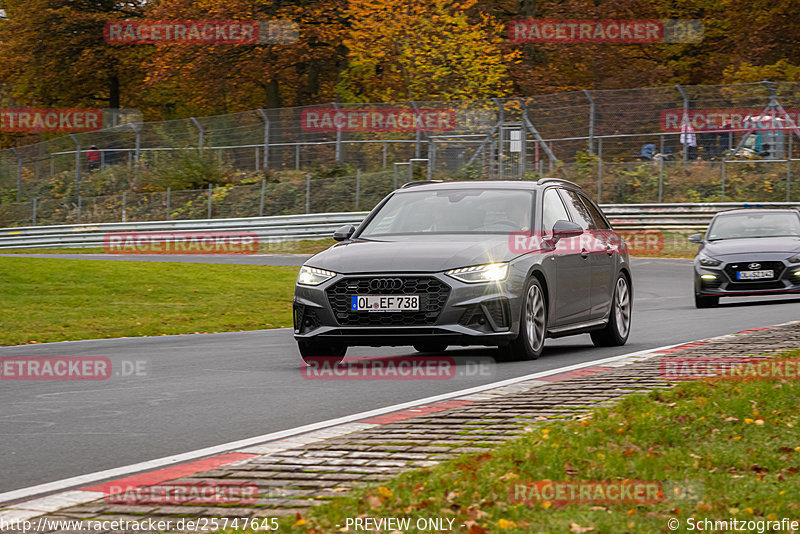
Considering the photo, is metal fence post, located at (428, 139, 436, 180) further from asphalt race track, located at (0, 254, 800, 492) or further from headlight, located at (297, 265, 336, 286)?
headlight, located at (297, 265, 336, 286)

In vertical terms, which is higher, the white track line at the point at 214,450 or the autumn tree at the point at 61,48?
the autumn tree at the point at 61,48

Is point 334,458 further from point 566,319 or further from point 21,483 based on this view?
point 566,319

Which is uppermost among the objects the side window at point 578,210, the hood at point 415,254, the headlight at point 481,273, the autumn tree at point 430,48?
the autumn tree at point 430,48

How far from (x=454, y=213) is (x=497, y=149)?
30.8 metres

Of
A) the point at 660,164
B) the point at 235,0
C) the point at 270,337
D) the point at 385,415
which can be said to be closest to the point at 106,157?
the point at 235,0

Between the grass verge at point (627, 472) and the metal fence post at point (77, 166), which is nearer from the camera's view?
the grass verge at point (627, 472)

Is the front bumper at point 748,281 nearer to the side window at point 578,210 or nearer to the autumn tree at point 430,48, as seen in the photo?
the side window at point 578,210

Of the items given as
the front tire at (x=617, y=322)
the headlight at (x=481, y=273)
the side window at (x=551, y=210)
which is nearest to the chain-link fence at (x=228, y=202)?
the front tire at (x=617, y=322)

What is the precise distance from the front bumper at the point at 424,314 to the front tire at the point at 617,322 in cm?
270

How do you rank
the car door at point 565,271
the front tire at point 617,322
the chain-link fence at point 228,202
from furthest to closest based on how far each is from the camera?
the chain-link fence at point 228,202, the front tire at point 617,322, the car door at point 565,271

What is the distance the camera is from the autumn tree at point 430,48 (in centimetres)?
4956

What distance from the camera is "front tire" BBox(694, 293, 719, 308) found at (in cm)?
2045

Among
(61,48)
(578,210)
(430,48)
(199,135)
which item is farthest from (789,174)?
(61,48)

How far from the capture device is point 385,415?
823 centimetres
